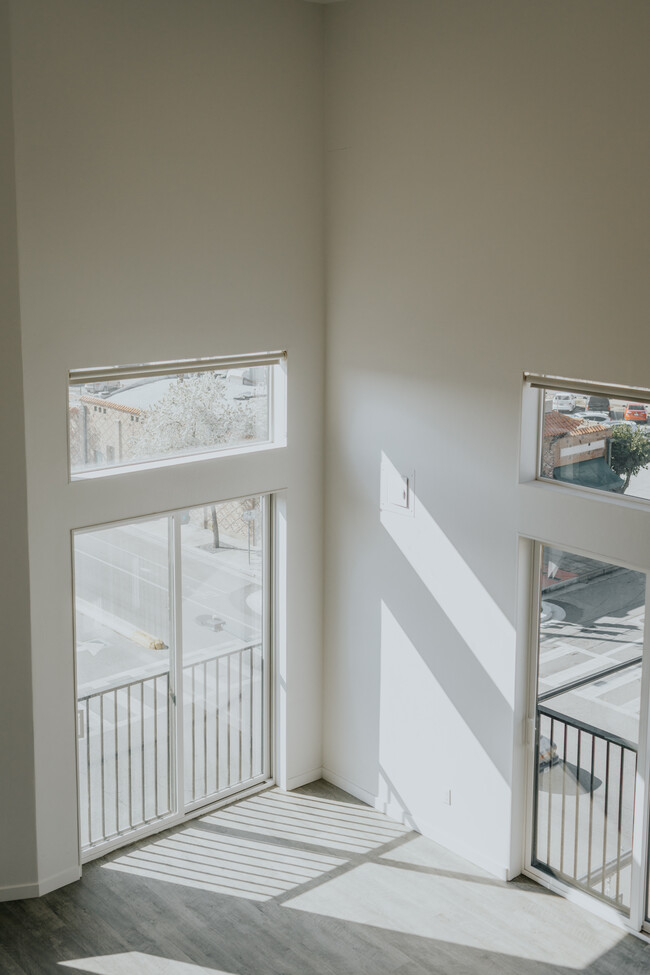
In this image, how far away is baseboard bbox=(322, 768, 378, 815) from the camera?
604 cm

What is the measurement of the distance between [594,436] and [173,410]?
215 cm

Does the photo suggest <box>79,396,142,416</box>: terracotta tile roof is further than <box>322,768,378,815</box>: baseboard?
No

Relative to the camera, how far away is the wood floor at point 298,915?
464 centimetres

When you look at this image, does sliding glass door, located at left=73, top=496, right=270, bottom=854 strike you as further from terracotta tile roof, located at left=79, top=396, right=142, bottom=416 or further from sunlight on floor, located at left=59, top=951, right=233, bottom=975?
sunlight on floor, located at left=59, top=951, right=233, bottom=975

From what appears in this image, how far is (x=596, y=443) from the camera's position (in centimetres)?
470

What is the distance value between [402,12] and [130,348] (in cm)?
218

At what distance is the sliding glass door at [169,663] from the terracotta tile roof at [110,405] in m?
0.56

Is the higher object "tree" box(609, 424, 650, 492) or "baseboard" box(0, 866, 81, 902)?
"tree" box(609, 424, 650, 492)

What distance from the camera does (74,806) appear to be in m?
5.17

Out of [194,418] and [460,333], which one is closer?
[460,333]

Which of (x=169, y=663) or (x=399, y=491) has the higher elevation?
(x=399, y=491)

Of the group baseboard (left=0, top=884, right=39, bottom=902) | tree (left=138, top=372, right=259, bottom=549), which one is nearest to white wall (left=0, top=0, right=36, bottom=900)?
baseboard (left=0, top=884, right=39, bottom=902)

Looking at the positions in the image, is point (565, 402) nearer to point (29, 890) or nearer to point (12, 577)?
point (12, 577)

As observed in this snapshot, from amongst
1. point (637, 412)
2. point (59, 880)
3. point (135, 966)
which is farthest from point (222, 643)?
point (637, 412)
